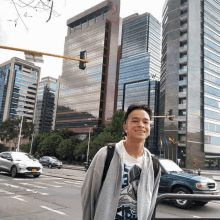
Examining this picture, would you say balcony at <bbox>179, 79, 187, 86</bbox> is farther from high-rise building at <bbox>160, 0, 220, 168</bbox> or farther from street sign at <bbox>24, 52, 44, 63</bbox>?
street sign at <bbox>24, 52, 44, 63</bbox>

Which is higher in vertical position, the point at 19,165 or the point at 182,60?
the point at 182,60

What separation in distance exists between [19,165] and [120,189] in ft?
44.4

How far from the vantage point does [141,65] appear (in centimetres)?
10581

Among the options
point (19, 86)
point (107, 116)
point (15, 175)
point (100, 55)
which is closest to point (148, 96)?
point (107, 116)

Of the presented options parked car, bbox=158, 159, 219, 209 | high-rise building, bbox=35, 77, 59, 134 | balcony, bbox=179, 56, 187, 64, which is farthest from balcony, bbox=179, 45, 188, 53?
high-rise building, bbox=35, 77, 59, 134

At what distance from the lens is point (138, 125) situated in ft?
7.61

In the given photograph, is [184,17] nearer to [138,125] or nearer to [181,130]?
[181,130]

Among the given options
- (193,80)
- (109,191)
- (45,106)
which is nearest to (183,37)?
(193,80)

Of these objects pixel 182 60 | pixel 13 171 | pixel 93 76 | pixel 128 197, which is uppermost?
pixel 93 76

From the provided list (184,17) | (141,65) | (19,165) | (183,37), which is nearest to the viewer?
(19,165)

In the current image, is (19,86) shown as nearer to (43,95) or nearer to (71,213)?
(43,95)

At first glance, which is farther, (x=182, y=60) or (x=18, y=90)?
(x=18, y=90)

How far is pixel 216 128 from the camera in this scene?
2490 inches

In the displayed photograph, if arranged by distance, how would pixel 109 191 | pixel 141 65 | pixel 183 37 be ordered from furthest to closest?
pixel 141 65
pixel 183 37
pixel 109 191
